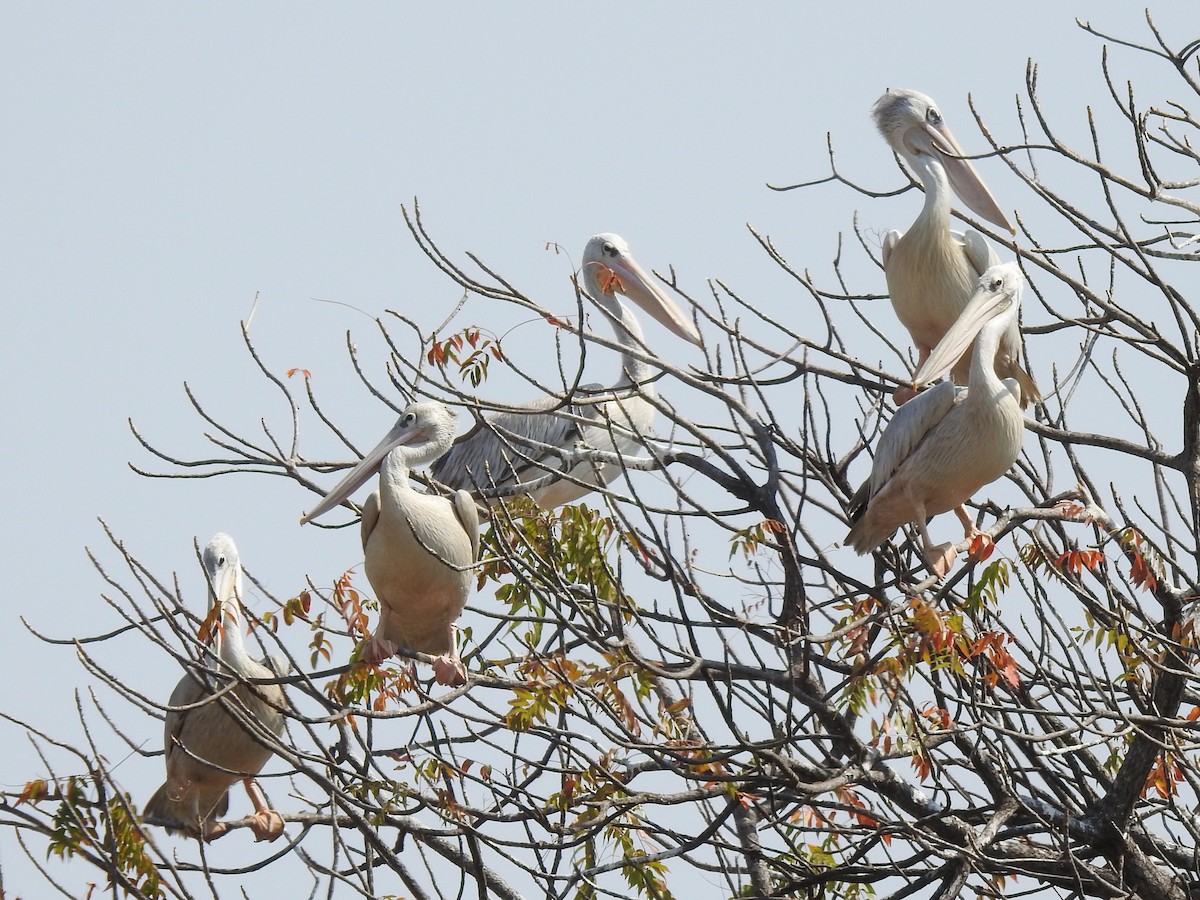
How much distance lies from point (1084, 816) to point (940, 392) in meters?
1.61

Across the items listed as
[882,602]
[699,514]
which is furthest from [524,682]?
[882,602]

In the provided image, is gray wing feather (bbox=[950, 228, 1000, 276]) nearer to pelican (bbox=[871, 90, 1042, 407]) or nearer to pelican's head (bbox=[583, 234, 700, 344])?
pelican (bbox=[871, 90, 1042, 407])

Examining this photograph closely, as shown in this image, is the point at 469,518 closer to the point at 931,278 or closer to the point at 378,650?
the point at 378,650

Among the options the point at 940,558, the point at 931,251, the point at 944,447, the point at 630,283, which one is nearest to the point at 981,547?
the point at 940,558

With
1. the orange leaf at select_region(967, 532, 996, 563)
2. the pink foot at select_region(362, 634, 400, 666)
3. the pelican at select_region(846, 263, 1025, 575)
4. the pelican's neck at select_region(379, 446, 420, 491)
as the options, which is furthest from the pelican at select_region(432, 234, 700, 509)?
the orange leaf at select_region(967, 532, 996, 563)

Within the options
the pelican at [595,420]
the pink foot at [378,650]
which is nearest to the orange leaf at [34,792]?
the pink foot at [378,650]

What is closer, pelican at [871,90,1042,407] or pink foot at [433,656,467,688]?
pink foot at [433,656,467,688]

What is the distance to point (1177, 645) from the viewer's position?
15.9 feet

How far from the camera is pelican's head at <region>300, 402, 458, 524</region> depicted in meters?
6.19

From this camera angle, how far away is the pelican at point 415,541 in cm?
575

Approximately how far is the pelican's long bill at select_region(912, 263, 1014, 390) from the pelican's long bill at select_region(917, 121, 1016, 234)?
122cm

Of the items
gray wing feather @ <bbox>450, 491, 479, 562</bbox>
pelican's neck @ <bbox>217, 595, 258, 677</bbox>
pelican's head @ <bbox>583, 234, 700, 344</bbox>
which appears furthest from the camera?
pelican's head @ <bbox>583, 234, 700, 344</bbox>

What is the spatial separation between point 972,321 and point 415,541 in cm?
236

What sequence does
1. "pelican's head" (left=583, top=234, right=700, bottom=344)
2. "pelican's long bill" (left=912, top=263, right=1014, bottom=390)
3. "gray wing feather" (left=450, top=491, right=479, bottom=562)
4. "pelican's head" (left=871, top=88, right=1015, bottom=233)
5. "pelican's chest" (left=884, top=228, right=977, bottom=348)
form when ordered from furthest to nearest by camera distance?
"pelican's head" (left=583, top=234, right=700, bottom=344), "pelican's head" (left=871, top=88, right=1015, bottom=233), "pelican's chest" (left=884, top=228, right=977, bottom=348), "pelican's long bill" (left=912, top=263, right=1014, bottom=390), "gray wing feather" (left=450, top=491, right=479, bottom=562)
